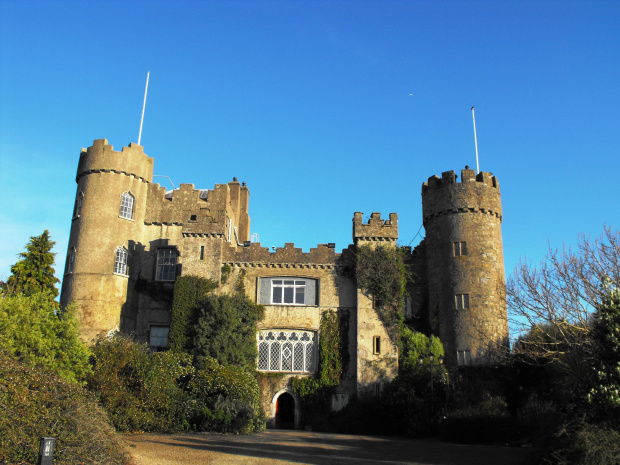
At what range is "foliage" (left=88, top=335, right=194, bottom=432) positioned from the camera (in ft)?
74.8

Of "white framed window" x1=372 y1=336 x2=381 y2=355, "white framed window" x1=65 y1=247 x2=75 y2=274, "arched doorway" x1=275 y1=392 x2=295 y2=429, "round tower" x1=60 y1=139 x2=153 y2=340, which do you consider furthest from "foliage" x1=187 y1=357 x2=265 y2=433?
"white framed window" x1=65 y1=247 x2=75 y2=274

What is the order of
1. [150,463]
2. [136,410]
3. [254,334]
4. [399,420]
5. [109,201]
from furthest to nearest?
1. [109,201]
2. [254,334]
3. [399,420]
4. [136,410]
5. [150,463]

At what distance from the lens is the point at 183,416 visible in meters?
24.7

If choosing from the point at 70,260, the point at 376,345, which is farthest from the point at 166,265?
the point at 376,345

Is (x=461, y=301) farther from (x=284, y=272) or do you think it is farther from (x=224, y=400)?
(x=224, y=400)

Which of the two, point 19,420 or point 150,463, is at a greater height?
point 19,420

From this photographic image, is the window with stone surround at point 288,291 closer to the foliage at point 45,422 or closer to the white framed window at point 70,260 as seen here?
the white framed window at point 70,260

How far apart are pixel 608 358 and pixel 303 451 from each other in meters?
9.94

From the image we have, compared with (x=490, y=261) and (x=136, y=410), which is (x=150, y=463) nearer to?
(x=136, y=410)

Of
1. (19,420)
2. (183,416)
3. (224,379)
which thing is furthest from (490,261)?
(19,420)

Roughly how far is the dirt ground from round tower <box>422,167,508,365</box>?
7878mm

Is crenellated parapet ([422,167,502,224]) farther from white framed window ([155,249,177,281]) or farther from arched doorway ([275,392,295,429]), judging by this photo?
white framed window ([155,249,177,281])

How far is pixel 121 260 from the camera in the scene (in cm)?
3253

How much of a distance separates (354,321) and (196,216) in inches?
450
